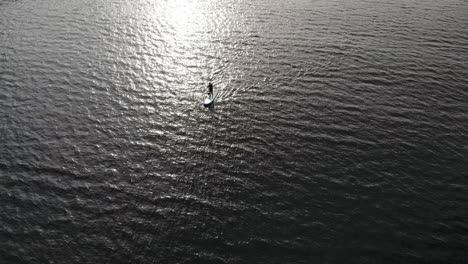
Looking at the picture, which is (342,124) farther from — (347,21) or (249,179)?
(347,21)

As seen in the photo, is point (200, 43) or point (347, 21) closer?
point (200, 43)

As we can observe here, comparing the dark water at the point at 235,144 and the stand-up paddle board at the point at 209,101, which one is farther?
the stand-up paddle board at the point at 209,101

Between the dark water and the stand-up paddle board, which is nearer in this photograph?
the dark water

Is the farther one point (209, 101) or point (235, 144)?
point (209, 101)

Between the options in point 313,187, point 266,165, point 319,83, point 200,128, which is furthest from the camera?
point 319,83

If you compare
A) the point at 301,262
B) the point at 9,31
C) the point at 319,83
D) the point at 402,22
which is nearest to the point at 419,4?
the point at 402,22

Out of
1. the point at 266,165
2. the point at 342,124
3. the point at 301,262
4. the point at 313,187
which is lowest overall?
the point at 301,262

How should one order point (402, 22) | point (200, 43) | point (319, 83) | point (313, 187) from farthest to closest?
point (402, 22) < point (200, 43) < point (319, 83) < point (313, 187)

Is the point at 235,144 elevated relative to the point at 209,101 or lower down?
lower down
